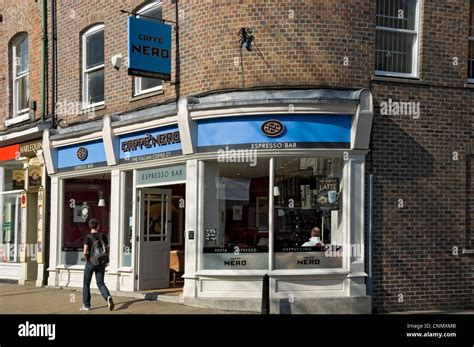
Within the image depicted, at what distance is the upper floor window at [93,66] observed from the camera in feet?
54.0

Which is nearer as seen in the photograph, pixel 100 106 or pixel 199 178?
pixel 199 178

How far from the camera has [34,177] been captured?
18.5 meters

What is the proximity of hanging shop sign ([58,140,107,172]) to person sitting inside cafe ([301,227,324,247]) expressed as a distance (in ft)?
17.4

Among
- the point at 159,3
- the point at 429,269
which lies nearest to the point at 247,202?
the point at 429,269

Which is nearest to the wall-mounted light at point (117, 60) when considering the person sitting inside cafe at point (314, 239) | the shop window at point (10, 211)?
the shop window at point (10, 211)

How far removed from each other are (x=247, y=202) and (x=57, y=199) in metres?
6.15

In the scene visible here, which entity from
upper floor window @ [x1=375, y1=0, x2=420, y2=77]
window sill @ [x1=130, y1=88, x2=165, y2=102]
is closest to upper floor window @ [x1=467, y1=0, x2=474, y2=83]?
upper floor window @ [x1=375, y1=0, x2=420, y2=77]

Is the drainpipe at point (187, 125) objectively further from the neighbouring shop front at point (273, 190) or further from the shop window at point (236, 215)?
the shop window at point (236, 215)

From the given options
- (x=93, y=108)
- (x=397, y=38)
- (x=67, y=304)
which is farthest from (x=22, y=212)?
(x=397, y=38)

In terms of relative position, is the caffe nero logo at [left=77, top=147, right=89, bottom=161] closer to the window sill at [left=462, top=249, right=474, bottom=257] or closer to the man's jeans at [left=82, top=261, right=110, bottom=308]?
the man's jeans at [left=82, top=261, right=110, bottom=308]

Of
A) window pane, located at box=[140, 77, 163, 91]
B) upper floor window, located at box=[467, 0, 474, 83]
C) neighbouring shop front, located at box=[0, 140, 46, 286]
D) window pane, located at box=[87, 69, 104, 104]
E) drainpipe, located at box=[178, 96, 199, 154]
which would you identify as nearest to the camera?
drainpipe, located at box=[178, 96, 199, 154]

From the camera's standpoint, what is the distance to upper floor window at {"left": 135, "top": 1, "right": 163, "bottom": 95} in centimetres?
1489

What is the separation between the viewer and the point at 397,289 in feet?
43.4
